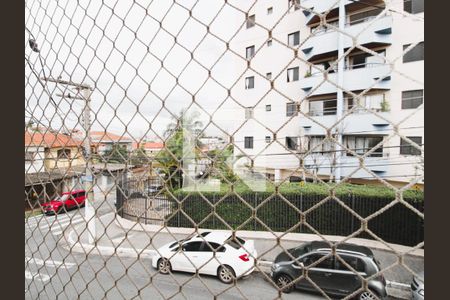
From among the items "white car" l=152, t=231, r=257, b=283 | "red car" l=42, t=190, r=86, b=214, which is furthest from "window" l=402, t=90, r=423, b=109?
"red car" l=42, t=190, r=86, b=214

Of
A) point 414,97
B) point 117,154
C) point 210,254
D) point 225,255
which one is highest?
point 414,97

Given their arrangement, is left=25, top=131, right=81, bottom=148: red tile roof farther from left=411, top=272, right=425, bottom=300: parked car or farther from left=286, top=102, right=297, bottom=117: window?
left=411, top=272, right=425, bottom=300: parked car

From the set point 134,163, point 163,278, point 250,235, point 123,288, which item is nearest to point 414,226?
point 250,235

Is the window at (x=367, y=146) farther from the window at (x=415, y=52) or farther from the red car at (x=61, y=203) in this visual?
the red car at (x=61, y=203)

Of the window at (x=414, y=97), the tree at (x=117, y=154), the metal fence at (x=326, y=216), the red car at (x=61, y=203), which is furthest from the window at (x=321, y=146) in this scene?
the metal fence at (x=326, y=216)

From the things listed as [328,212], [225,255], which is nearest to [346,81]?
[225,255]

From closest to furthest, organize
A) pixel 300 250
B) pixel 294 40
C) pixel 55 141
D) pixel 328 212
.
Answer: pixel 55 141
pixel 294 40
pixel 300 250
pixel 328 212

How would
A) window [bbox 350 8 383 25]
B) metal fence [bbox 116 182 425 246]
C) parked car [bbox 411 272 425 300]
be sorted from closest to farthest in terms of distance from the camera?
parked car [bbox 411 272 425 300]
window [bbox 350 8 383 25]
metal fence [bbox 116 182 425 246]

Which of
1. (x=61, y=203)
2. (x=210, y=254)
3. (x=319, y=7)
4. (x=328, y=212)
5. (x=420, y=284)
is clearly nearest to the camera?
(x=420, y=284)

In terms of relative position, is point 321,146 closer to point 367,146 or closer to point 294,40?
point 367,146

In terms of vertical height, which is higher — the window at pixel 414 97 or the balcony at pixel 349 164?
the window at pixel 414 97

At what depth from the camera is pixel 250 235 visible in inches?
167

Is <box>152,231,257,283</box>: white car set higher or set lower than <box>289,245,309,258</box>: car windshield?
higher

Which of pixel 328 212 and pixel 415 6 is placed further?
pixel 328 212
